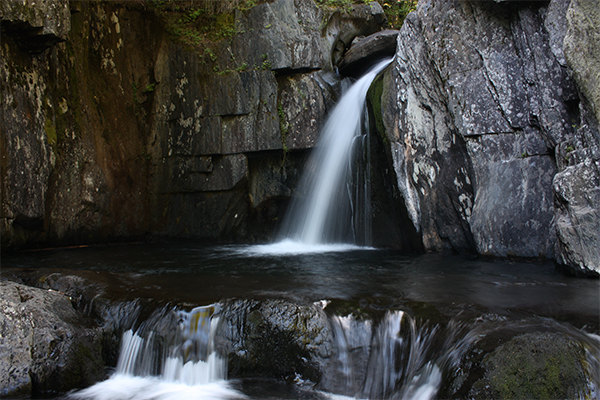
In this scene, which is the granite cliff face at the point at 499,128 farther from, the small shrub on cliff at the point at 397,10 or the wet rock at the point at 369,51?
the small shrub on cliff at the point at 397,10

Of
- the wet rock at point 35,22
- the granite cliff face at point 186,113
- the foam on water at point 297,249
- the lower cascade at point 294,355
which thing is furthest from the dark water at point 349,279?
the wet rock at point 35,22

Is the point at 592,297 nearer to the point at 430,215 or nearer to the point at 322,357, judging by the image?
the point at 322,357

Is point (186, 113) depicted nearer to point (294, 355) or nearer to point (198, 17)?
point (198, 17)

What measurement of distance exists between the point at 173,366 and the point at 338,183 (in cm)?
590

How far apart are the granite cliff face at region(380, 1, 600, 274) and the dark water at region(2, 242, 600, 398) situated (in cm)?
52

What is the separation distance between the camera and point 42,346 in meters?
3.44

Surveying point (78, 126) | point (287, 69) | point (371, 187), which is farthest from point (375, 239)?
point (78, 126)

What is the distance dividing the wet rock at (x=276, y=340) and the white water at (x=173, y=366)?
5.1 inches

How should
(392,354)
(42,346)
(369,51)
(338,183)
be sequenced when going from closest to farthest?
1. (392,354)
2. (42,346)
3. (338,183)
4. (369,51)

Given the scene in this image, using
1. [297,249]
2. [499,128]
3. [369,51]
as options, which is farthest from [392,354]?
[369,51]

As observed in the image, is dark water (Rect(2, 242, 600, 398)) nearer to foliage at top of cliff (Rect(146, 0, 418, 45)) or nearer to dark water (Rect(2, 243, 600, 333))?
dark water (Rect(2, 243, 600, 333))

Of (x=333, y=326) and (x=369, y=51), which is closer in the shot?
(x=333, y=326)

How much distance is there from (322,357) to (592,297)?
2.59 metres

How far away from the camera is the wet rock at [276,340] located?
3.42 m
